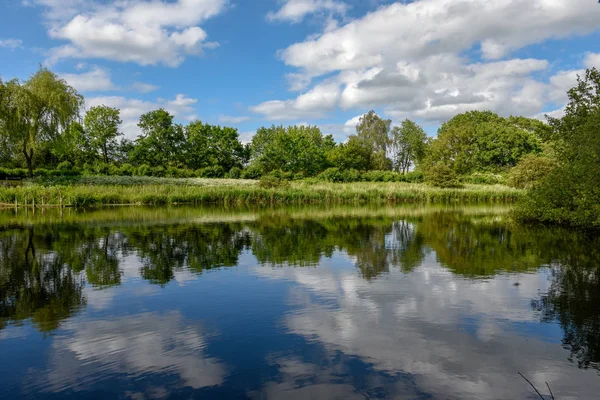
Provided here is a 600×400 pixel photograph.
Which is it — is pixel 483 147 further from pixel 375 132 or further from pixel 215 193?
pixel 215 193

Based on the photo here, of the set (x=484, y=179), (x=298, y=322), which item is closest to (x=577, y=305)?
(x=298, y=322)

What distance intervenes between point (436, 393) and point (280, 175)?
2062 inches

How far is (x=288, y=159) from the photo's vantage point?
66062mm

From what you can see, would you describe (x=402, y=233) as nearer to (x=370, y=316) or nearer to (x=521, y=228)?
(x=521, y=228)

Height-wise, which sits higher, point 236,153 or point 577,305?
point 236,153

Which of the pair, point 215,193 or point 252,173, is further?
Answer: point 252,173

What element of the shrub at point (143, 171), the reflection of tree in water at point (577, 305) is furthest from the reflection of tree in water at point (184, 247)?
the shrub at point (143, 171)

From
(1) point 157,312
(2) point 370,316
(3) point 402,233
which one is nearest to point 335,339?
(2) point 370,316

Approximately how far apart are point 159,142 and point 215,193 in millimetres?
28483

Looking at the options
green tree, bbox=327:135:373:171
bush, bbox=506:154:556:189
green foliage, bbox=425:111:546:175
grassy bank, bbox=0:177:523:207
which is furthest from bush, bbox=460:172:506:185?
green tree, bbox=327:135:373:171

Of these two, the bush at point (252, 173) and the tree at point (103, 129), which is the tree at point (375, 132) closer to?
the bush at point (252, 173)

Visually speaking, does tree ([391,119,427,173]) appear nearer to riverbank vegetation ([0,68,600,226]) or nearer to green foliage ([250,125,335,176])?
riverbank vegetation ([0,68,600,226])

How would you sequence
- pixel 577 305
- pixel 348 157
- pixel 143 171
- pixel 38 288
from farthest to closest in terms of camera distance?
1. pixel 348 157
2. pixel 143 171
3. pixel 38 288
4. pixel 577 305

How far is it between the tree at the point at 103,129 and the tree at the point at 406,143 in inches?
1973
